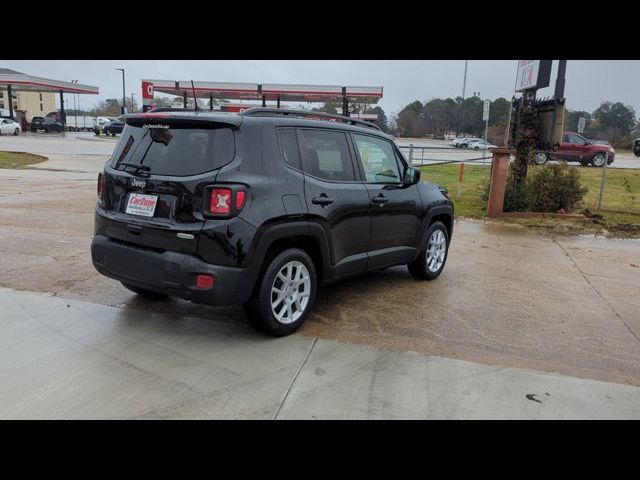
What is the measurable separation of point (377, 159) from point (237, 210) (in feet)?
7.30

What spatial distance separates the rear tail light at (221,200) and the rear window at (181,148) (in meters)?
0.19

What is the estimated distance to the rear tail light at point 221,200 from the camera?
3715 millimetres

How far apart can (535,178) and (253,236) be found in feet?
30.3

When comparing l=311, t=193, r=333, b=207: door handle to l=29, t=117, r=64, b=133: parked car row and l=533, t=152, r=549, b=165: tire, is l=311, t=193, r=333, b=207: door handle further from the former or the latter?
l=29, t=117, r=64, b=133: parked car row

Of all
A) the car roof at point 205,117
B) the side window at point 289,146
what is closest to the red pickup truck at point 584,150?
the side window at point 289,146

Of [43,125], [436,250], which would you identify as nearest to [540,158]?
[436,250]

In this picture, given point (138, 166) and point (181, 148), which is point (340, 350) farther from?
point (138, 166)

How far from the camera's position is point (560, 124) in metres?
10.8

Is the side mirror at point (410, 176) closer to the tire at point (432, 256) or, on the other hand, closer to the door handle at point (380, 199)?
the door handle at point (380, 199)

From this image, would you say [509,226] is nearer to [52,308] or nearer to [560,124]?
[560,124]

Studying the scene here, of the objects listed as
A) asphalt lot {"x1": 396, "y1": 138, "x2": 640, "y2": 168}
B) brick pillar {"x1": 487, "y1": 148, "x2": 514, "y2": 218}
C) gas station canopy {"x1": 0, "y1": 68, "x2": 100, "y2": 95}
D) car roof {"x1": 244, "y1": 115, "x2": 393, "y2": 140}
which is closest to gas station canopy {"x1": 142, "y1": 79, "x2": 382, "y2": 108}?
asphalt lot {"x1": 396, "y1": 138, "x2": 640, "y2": 168}

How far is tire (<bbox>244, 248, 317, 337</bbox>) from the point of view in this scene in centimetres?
399

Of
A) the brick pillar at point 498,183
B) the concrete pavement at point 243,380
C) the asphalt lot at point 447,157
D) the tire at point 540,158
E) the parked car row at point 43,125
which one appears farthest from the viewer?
the parked car row at point 43,125

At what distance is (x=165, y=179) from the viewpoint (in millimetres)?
3871
